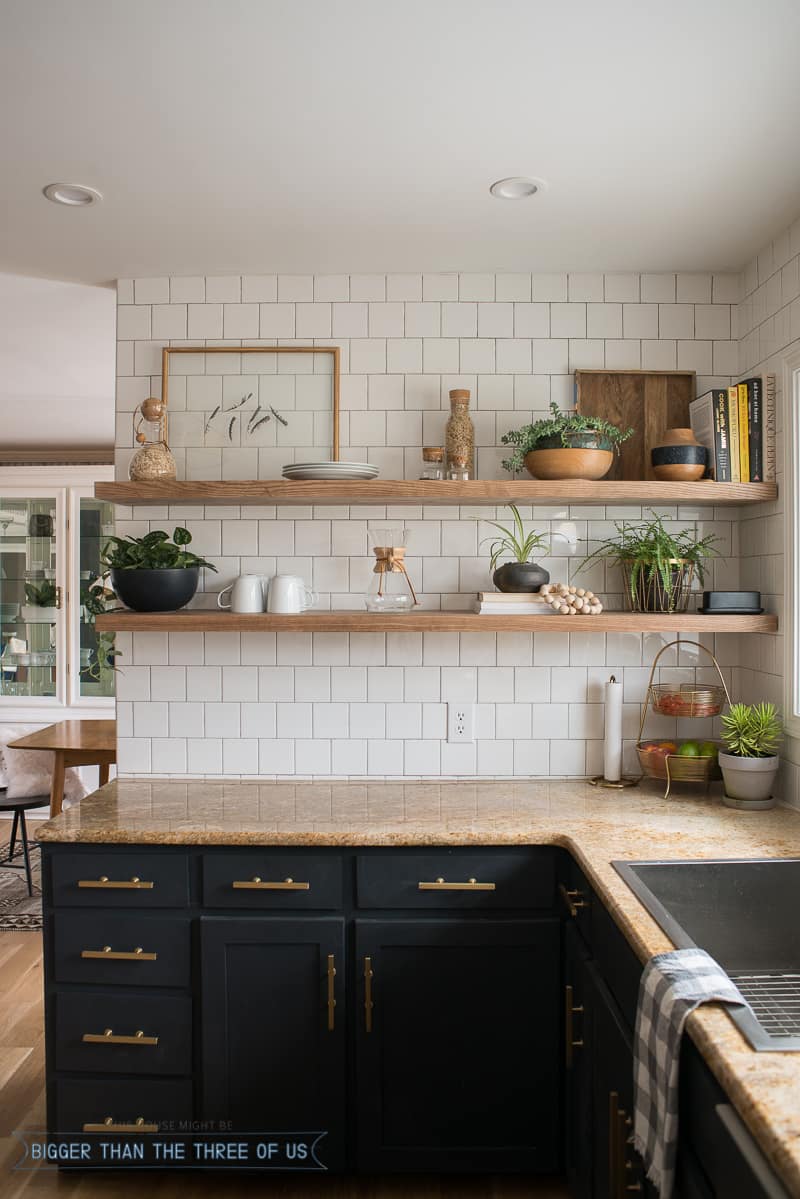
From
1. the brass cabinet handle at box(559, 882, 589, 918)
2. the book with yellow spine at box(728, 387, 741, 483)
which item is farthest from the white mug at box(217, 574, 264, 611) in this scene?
the book with yellow spine at box(728, 387, 741, 483)

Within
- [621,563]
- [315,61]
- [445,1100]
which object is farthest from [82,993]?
[315,61]

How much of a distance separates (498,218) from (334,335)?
2.25 ft

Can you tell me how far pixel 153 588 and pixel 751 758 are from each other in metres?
1.75

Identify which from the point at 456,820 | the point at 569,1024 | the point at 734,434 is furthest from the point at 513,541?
the point at 569,1024

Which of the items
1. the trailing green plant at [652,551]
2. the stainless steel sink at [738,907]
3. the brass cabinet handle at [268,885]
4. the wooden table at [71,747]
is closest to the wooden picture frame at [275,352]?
the trailing green plant at [652,551]

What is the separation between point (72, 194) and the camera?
2.27 meters

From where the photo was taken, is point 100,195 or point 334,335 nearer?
point 100,195

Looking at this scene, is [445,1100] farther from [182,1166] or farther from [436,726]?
[436,726]

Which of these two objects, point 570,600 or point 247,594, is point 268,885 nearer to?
point 247,594

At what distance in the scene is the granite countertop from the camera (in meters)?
2.11

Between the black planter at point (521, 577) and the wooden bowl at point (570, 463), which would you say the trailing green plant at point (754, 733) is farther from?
the wooden bowl at point (570, 463)

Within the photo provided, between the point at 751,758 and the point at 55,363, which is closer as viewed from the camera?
the point at 751,758

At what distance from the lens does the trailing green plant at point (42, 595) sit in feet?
20.3

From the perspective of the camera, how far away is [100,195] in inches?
89.9
